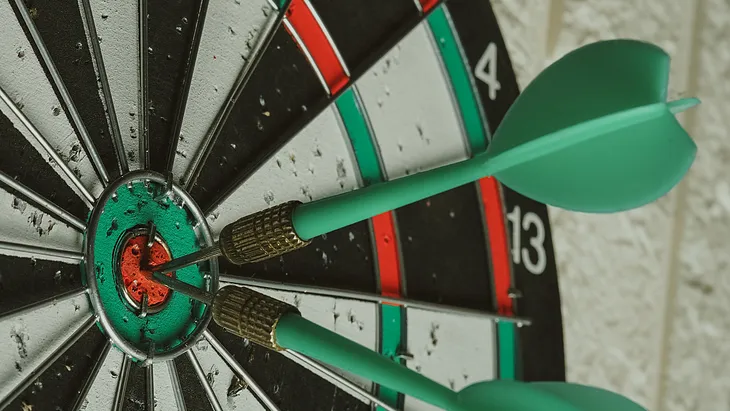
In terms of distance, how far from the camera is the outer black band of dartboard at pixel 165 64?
0.76 metres

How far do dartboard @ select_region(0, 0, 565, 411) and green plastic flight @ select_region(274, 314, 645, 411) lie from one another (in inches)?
5.6

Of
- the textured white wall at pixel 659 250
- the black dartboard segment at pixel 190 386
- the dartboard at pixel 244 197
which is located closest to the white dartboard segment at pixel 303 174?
the dartboard at pixel 244 197

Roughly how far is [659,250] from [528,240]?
0.29m

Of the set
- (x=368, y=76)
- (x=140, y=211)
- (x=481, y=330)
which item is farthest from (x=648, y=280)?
(x=140, y=211)

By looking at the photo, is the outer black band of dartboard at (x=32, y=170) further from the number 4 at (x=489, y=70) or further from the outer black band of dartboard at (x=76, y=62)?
the number 4 at (x=489, y=70)

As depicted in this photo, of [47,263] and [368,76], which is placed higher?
[368,76]

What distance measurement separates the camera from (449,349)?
39.3 inches

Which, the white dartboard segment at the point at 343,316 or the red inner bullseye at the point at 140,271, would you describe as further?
the white dartboard segment at the point at 343,316

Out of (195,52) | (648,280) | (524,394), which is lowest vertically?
(524,394)

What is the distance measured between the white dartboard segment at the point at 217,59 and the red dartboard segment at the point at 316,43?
0.03 m

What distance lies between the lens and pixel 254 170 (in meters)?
0.83

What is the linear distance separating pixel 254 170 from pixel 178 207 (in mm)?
83

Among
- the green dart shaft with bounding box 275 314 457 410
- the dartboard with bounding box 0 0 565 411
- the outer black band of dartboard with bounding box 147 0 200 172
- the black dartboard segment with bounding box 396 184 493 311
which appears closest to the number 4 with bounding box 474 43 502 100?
the dartboard with bounding box 0 0 565 411

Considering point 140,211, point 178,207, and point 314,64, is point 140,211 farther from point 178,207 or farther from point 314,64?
point 314,64
